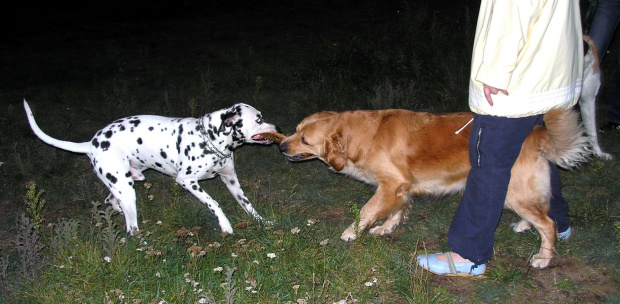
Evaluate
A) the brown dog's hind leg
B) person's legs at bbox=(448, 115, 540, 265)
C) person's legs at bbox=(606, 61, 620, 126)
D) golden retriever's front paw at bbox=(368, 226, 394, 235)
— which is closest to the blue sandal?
person's legs at bbox=(448, 115, 540, 265)

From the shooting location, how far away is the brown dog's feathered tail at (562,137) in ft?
11.4

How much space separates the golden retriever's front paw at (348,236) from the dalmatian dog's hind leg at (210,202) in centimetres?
92

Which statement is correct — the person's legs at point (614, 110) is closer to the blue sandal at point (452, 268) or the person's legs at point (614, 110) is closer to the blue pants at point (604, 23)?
the blue pants at point (604, 23)

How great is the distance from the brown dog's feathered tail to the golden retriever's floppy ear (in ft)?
5.07

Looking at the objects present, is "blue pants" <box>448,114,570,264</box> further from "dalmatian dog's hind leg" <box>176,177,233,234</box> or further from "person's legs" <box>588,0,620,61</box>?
"person's legs" <box>588,0,620,61</box>

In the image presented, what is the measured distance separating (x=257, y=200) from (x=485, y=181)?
2460 mm

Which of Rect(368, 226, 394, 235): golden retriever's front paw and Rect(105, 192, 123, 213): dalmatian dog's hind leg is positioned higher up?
Rect(105, 192, 123, 213): dalmatian dog's hind leg

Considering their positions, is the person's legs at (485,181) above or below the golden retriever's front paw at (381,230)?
above

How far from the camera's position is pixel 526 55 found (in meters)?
3.01

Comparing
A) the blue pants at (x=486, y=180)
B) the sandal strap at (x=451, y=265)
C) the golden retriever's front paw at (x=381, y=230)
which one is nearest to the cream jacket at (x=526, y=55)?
the blue pants at (x=486, y=180)

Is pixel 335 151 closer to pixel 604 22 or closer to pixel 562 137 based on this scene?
pixel 562 137

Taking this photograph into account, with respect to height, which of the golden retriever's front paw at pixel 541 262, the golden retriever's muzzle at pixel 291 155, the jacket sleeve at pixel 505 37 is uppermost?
the jacket sleeve at pixel 505 37

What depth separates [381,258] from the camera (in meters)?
3.93

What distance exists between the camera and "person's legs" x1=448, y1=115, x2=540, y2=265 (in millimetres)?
3209
